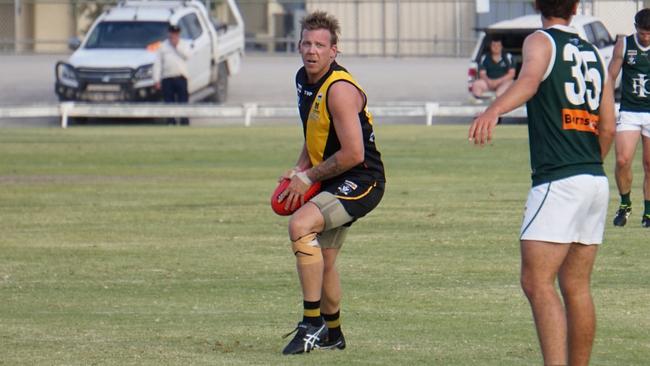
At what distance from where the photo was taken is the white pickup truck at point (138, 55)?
31.6 m

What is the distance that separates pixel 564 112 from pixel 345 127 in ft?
6.13

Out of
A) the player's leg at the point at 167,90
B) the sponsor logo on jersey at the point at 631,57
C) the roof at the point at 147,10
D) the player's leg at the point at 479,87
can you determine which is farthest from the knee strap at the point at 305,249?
the roof at the point at 147,10

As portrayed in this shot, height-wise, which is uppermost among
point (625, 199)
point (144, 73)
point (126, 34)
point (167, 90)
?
point (126, 34)

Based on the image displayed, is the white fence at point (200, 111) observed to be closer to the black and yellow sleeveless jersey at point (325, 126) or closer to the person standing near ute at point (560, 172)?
the black and yellow sleeveless jersey at point (325, 126)

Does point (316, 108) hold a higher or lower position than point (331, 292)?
higher

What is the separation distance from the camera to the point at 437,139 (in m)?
26.8

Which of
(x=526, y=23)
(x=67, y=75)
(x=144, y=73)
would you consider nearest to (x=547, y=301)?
(x=526, y=23)

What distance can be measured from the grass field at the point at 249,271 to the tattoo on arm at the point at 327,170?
3.28 feet

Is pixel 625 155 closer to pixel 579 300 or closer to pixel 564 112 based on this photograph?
pixel 579 300

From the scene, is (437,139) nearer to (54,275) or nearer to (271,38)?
(54,275)

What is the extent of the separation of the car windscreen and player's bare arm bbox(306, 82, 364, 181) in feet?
80.1

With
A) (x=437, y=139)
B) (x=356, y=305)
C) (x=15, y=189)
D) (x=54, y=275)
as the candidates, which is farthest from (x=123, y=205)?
(x=437, y=139)

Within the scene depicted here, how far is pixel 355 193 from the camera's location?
8.73 meters

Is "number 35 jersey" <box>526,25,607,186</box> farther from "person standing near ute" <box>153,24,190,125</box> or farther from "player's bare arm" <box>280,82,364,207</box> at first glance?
"person standing near ute" <box>153,24,190,125</box>
